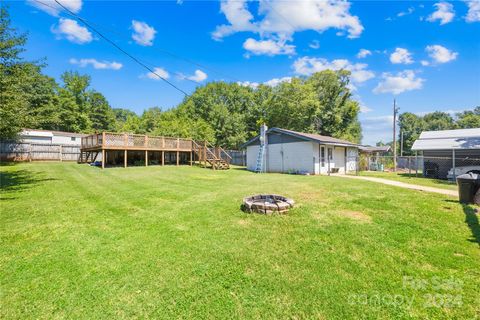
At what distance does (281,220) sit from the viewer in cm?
517

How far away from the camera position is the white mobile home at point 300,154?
15961 mm

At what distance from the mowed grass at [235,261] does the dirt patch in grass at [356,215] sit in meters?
0.05

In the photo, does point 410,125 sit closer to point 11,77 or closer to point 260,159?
point 260,159

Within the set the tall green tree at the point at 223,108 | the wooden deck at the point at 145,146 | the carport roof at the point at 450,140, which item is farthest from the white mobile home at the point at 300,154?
the tall green tree at the point at 223,108

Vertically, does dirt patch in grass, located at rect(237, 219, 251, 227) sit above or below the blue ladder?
below

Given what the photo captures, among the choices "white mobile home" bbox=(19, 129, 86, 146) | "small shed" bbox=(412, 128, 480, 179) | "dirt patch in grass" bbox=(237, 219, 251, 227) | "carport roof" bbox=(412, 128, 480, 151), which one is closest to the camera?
"dirt patch in grass" bbox=(237, 219, 251, 227)

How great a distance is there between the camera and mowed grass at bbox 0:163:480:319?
2.55 m

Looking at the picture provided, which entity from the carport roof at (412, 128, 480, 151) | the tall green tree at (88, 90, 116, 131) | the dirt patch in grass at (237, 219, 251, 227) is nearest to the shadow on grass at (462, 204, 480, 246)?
the dirt patch in grass at (237, 219, 251, 227)

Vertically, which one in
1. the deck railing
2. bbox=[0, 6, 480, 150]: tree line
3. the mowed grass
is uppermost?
bbox=[0, 6, 480, 150]: tree line

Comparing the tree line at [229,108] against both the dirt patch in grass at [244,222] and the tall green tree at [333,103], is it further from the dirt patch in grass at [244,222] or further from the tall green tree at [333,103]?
the dirt patch in grass at [244,222]

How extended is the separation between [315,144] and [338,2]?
8.57 m

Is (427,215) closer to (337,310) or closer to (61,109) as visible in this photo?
(337,310)

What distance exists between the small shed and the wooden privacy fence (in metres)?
29.4

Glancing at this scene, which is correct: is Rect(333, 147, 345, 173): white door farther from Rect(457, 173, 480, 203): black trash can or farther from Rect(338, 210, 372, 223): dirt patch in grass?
Rect(338, 210, 372, 223): dirt patch in grass
